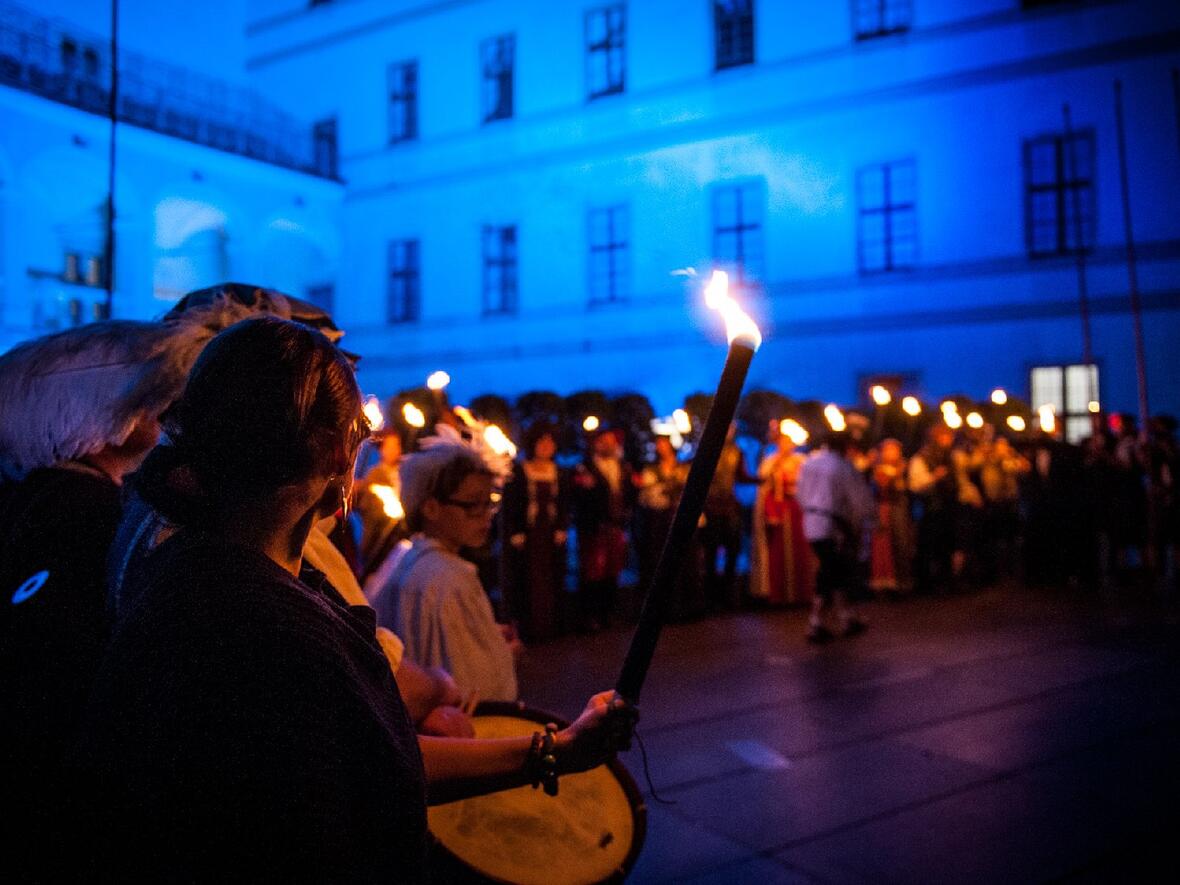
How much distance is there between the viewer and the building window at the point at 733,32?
23719 millimetres

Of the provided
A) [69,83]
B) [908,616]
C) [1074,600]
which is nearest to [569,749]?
[908,616]

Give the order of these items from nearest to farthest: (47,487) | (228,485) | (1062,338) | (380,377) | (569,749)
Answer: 1. (228,485)
2. (569,749)
3. (47,487)
4. (1062,338)
5. (380,377)

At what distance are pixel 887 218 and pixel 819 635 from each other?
48.1ft

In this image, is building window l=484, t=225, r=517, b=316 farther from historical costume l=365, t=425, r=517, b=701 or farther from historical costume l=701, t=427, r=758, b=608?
historical costume l=365, t=425, r=517, b=701

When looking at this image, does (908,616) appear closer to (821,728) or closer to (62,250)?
(821,728)

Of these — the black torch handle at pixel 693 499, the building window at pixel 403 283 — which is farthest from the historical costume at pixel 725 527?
the building window at pixel 403 283

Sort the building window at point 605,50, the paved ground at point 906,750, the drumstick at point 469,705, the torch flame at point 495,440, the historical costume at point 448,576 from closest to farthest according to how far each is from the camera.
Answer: the drumstick at point 469,705, the historical costume at point 448,576, the torch flame at point 495,440, the paved ground at point 906,750, the building window at point 605,50

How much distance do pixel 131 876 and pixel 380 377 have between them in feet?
92.8

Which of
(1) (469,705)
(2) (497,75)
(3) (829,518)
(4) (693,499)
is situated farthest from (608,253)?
(4) (693,499)

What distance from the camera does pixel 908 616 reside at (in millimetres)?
11133

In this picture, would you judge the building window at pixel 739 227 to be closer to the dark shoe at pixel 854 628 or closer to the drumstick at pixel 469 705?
the dark shoe at pixel 854 628

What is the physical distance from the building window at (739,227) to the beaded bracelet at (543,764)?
21638 millimetres

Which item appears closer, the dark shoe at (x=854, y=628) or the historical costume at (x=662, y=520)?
the dark shoe at (x=854, y=628)

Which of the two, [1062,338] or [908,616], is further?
[1062,338]
